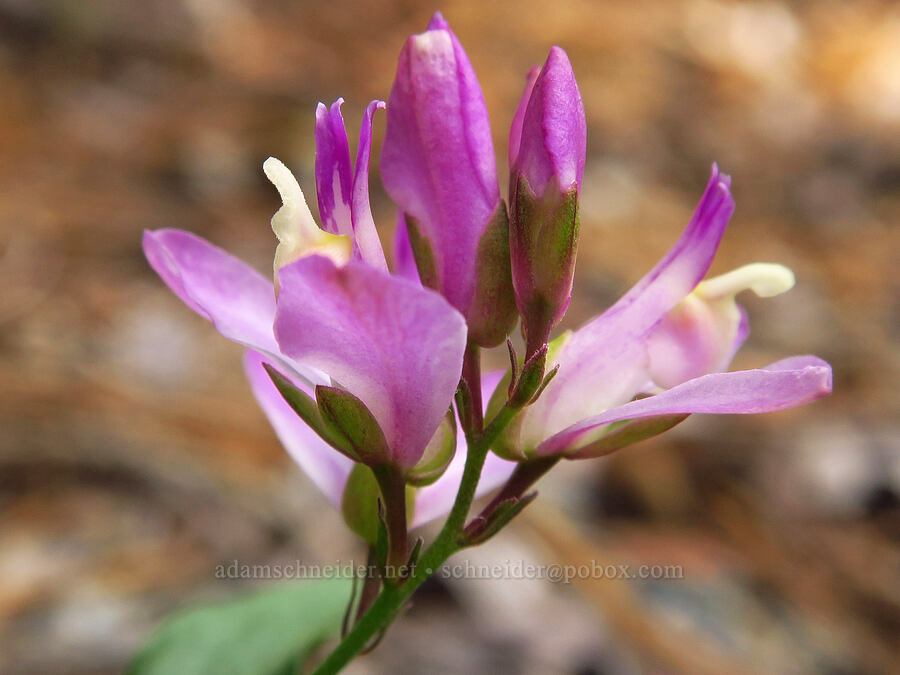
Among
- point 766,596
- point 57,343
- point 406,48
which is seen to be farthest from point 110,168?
point 406,48

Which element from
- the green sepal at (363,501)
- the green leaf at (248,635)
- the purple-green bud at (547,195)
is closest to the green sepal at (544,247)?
the purple-green bud at (547,195)

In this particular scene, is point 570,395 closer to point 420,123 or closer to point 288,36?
point 420,123

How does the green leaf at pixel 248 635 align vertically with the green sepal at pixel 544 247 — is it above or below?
below

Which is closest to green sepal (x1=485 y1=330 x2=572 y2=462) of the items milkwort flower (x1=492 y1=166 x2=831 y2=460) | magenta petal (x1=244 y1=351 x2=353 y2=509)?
milkwort flower (x1=492 y1=166 x2=831 y2=460)

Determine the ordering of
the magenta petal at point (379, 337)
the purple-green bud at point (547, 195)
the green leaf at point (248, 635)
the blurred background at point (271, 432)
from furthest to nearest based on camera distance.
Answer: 1. the blurred background at point (271, 432)
2. the green leaf at point (248, 635)
3. the purple-green bud at point (547, 195)
4. the magenta petal at point (379, 337)

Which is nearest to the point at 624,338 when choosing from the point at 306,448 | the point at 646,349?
the point at 646,349

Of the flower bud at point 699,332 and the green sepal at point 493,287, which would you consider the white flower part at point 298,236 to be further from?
the flower bud at point 699,332

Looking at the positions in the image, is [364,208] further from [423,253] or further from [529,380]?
[529,380]
